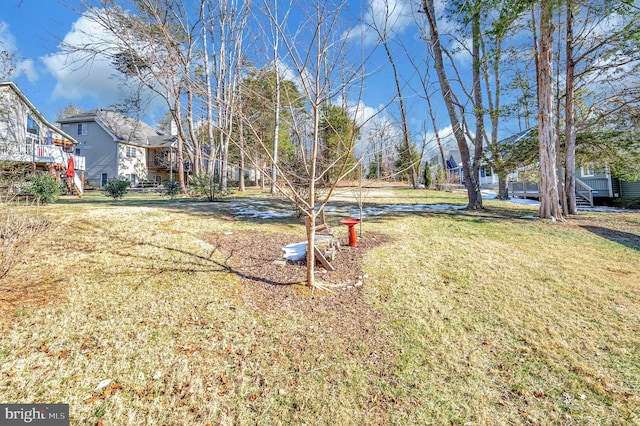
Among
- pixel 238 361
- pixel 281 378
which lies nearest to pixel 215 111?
pixel 238 361

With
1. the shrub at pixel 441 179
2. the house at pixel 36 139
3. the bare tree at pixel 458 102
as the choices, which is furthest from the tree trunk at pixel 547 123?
the house at pixel 36 139

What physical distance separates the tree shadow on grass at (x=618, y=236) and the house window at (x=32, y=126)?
27.8 metres

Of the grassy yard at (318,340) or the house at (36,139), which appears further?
the house at (36,139)

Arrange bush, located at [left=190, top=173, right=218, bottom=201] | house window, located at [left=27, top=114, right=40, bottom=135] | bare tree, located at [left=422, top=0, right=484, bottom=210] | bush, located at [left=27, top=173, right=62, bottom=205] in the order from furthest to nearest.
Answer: house window, located at [left=27, top=114, right=40, bottom=135] → bush, located at [left=190, top=173, right=218, bottom=201] → bare tree, located at [left=422, top=0, right=484, bottom=210] → bush, located at [left=27, top=173, right=62, bottom=205]

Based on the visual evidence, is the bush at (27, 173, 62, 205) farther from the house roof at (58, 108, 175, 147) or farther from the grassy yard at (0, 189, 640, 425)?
the house roof at (58, 108, 175, 147)

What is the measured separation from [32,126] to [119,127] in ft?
29.9

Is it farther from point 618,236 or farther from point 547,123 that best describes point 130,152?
point 618,236

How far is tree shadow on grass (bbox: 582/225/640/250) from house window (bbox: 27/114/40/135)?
27.8m

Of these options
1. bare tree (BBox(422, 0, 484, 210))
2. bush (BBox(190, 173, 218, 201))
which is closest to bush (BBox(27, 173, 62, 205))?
bush (BBox(190, 173, 218, 201))

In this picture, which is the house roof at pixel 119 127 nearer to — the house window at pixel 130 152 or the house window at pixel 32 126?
the house window at pixel 130 152

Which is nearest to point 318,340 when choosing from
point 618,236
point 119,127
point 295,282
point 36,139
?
point 295,282

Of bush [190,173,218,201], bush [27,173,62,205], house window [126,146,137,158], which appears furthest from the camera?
house window [126,146,137,158]

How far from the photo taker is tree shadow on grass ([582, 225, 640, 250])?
5.81m

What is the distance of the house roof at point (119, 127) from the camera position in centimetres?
2572
